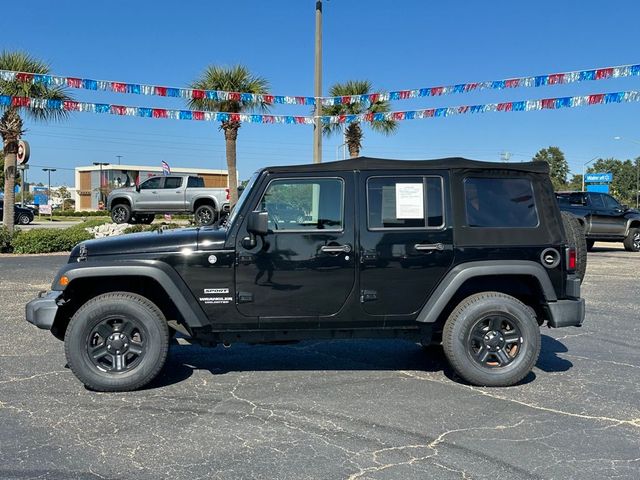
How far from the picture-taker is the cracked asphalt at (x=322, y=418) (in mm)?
3453

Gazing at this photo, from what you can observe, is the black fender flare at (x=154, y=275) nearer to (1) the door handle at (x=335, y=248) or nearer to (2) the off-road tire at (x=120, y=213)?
(1) the door handle at (x=335, y=248)

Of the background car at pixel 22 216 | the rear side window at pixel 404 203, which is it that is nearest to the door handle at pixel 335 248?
the rear side window at pixel 404 203

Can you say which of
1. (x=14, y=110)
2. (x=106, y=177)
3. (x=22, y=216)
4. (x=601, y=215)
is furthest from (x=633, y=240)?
(x=106, y=177)

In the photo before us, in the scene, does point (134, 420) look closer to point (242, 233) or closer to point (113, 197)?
point (242, 233)

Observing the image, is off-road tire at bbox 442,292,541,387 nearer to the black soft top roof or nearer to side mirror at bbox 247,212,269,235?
the black soft top roof

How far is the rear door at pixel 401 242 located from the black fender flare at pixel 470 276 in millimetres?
71

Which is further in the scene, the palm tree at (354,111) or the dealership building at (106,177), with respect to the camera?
the dealership building at (106,177)

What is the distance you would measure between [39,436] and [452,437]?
2.80 m

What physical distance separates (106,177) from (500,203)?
8112 cm

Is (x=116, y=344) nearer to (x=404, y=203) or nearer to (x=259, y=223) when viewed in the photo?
(x=259, y=223)

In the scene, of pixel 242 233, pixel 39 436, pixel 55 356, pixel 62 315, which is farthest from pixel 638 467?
pixel 55 356

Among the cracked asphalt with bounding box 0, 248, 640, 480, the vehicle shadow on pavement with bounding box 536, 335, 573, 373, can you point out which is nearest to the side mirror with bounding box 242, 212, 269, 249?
the cracked asphalt with bounding box 0, 248, 640, 480

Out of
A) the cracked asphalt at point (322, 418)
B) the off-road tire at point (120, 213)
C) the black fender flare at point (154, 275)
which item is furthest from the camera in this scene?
the off-road tire at point (120, 213)

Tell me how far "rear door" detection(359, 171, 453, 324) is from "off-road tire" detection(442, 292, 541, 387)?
376mm
